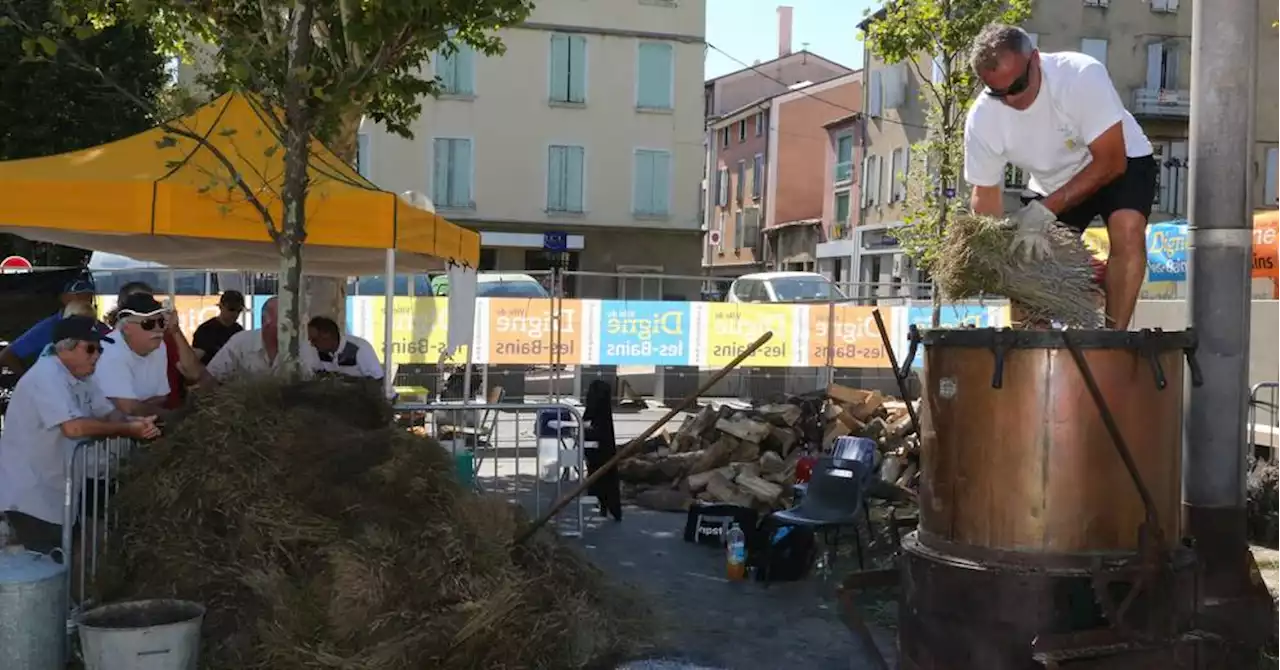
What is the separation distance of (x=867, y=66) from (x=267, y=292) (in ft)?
90.7

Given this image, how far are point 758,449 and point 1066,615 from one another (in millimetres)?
7549

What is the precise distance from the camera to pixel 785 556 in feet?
24.3

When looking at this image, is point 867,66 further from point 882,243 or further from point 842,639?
point 842,639

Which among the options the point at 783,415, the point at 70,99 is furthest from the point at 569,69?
the point at 783,415

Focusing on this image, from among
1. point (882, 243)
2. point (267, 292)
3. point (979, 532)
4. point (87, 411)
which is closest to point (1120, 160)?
point (979, 532)

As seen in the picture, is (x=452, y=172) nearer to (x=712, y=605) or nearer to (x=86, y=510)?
(x=712, y=605)

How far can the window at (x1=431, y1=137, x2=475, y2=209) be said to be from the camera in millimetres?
32500

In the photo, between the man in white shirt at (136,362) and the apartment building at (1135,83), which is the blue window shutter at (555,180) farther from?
the man in white shirt at (136,362)

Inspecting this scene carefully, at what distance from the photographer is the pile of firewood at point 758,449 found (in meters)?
10.1

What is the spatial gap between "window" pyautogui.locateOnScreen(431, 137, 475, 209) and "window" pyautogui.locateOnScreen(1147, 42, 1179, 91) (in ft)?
76.4

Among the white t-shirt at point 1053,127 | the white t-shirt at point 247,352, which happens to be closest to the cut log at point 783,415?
the white t-shirt at point 247,352

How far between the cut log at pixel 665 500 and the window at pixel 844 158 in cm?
3436

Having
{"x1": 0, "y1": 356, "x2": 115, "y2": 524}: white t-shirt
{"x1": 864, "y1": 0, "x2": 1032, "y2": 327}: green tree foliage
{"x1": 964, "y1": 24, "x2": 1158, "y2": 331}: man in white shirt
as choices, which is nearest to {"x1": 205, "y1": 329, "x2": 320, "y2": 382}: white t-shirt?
{"x1": 0, "y1": 356, "x2": 115, "y2": 524}: white t-shirt

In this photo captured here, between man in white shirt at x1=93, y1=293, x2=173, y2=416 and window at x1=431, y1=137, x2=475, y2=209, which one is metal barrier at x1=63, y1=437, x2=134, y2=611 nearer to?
man in white shirt at x1=93, y1=293, x2=173, y2=416
